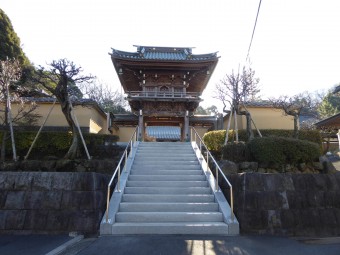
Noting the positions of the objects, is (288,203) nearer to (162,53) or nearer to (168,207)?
(168,207)

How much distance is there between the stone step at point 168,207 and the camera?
5.85 metres

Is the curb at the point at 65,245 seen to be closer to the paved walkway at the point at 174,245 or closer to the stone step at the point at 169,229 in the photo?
the paved walkway at the point at 174,245

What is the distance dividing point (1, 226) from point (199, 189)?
4975mm

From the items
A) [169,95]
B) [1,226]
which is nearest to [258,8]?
[1,226]

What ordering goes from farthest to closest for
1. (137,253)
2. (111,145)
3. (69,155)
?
(111,145) → (69,155) → (137,253)

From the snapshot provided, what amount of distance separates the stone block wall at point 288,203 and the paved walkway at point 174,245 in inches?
13.6

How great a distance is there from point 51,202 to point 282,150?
7.71 meters

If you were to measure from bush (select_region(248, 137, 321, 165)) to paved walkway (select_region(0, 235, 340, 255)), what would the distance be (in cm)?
376

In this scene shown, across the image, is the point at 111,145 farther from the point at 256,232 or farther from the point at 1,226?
the point at 256,232

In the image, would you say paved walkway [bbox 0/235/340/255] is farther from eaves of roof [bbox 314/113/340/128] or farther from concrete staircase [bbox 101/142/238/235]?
eaves of roof [bbox 314/113/340/128]

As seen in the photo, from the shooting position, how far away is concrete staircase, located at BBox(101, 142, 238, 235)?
16.8 feet

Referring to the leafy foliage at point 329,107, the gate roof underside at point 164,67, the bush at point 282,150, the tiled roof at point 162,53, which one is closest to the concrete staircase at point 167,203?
the bush at point 282,150

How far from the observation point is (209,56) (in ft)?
53.9

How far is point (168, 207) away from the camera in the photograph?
19.4 feet
